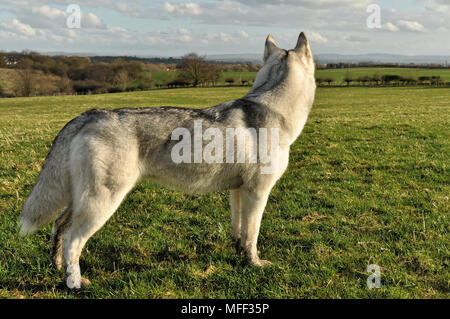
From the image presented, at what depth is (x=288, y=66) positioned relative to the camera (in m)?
4.82

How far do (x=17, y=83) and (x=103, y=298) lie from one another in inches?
2712

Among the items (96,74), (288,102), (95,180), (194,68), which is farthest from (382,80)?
(95,180)

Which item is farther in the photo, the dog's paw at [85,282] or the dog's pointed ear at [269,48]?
the dog's pointed ear at [269,48]

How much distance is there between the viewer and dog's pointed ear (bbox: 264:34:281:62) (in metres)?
5.06

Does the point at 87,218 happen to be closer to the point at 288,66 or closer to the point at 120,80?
the point at 288,66

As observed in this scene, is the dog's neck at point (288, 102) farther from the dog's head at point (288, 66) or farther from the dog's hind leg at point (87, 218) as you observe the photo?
the dog's hind leg at point (87, 218)

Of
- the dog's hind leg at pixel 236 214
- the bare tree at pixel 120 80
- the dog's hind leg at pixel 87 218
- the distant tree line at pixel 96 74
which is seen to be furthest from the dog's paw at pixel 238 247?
the bare tree at pixel 120 80

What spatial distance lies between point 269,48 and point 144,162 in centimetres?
256

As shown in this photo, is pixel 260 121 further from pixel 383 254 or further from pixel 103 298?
pixel 103 298

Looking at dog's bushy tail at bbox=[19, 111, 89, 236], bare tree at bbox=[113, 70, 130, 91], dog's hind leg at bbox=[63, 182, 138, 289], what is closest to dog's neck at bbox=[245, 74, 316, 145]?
dog's hind leg at bbox=[63, 182, 138, 289]

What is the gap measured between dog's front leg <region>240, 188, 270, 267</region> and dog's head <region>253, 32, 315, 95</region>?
1536 millimetres

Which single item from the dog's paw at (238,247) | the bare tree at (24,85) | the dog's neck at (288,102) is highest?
the bare tree at (24,85)

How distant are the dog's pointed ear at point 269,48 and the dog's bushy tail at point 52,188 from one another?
2.70m

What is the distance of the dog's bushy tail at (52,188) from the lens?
390 cm
